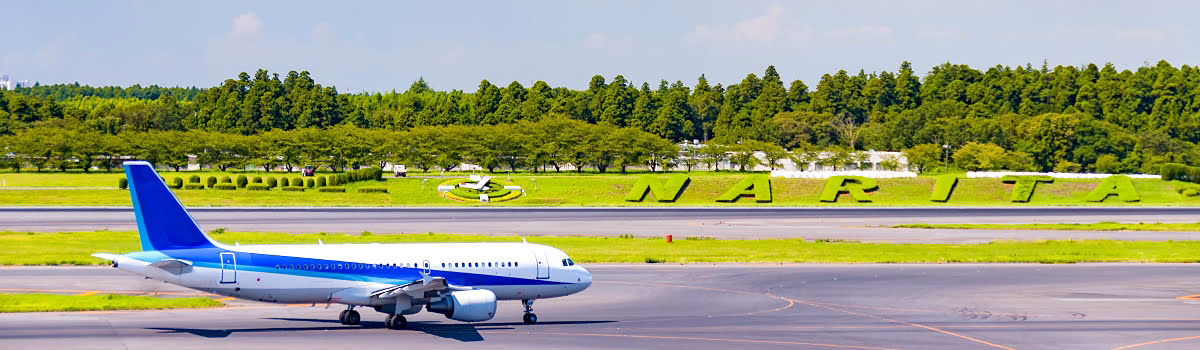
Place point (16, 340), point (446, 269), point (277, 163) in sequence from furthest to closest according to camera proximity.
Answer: point (277, 163) → point (446, 269) → point (16, 340)

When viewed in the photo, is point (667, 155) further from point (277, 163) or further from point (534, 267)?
point (534, 267)

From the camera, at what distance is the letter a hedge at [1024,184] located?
124625 mm

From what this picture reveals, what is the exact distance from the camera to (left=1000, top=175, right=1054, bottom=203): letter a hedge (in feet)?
409

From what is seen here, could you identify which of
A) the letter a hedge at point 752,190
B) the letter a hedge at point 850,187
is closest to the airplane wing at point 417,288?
the letter a hedge at point 752,190

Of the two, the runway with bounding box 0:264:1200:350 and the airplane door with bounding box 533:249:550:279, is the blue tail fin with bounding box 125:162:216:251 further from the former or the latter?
the airplane door with bounding box 533:249:550:279

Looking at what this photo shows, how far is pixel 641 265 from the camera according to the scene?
57.5 m

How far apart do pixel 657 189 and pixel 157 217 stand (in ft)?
306

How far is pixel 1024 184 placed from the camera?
127688 mm

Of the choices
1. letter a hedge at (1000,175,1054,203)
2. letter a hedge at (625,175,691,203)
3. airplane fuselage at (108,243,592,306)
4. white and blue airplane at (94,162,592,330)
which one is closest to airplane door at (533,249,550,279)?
airplane fuselage at (108,243,592,306)

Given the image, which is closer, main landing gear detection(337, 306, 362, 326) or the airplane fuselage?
the airplane fuselage

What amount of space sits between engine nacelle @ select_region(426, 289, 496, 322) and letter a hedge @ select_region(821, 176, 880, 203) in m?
91.1

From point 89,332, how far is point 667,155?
5506 inches

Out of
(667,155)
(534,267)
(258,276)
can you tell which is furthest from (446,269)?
(667,155)

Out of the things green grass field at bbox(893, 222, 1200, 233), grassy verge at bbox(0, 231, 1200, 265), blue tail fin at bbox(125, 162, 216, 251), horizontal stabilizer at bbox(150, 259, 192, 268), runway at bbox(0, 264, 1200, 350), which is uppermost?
blue tail fin at bbox(125, 162, 216, 251)
